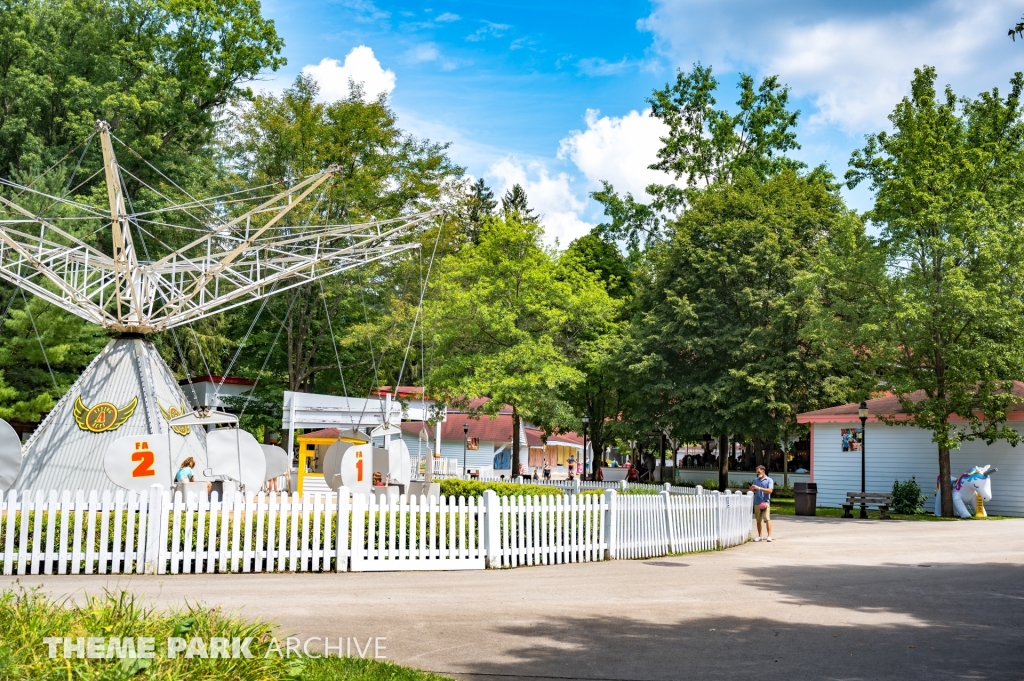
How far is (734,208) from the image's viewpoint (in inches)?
1670

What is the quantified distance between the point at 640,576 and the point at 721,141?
153 feet

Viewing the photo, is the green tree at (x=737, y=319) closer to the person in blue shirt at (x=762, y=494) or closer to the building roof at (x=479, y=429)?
the person in blue shirt at (x=762, y=494)

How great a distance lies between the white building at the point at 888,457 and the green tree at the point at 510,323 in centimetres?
943

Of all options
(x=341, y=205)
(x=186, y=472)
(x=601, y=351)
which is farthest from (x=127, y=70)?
(x=186, y=472)

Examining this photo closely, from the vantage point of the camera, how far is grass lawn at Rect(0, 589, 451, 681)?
5.84m

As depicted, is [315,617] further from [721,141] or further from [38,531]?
[721,141]

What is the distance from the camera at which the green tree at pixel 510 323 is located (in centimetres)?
3650

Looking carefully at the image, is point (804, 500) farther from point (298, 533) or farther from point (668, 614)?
point (668, 614)

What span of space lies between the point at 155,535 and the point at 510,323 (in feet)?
79.1

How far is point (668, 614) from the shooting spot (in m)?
10.7

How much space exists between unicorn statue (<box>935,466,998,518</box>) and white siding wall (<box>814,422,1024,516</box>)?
102cm

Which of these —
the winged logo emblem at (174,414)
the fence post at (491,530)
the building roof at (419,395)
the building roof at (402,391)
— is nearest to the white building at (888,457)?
the building roof at (419,395)

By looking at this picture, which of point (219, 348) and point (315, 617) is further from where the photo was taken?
point (219, 348)

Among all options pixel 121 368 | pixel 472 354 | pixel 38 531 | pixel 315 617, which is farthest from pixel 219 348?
pixel 315 617
